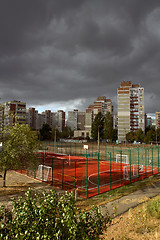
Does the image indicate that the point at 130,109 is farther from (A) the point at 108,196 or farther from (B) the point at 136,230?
(B) the point at 136,230

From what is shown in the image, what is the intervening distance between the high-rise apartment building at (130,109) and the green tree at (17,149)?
80.3m

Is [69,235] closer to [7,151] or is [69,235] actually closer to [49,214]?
[49,214]

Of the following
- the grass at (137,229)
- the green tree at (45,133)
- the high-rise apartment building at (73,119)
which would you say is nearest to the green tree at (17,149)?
the grass at (137,229)

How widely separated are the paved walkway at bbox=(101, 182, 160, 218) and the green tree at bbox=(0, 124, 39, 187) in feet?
24.3

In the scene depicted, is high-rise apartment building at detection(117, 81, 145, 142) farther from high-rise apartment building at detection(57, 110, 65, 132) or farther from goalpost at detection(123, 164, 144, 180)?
high-rise apartment building at detection(57, 110, 65, 132)

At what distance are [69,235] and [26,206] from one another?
1177 mm

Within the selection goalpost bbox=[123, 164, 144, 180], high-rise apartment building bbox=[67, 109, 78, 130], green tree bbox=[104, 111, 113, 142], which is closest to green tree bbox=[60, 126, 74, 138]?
green tree bbox=[104, 111, 113, 142]

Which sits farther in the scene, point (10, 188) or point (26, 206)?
point (10, 188)

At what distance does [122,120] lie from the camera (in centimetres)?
9256

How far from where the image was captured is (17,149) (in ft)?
47.5

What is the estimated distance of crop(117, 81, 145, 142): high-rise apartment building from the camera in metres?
91.4

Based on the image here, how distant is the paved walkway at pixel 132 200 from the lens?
11012mm

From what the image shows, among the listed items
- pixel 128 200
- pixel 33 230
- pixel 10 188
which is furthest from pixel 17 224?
pixel 10 188

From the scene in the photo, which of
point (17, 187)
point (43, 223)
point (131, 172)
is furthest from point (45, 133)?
point (43, 223)
